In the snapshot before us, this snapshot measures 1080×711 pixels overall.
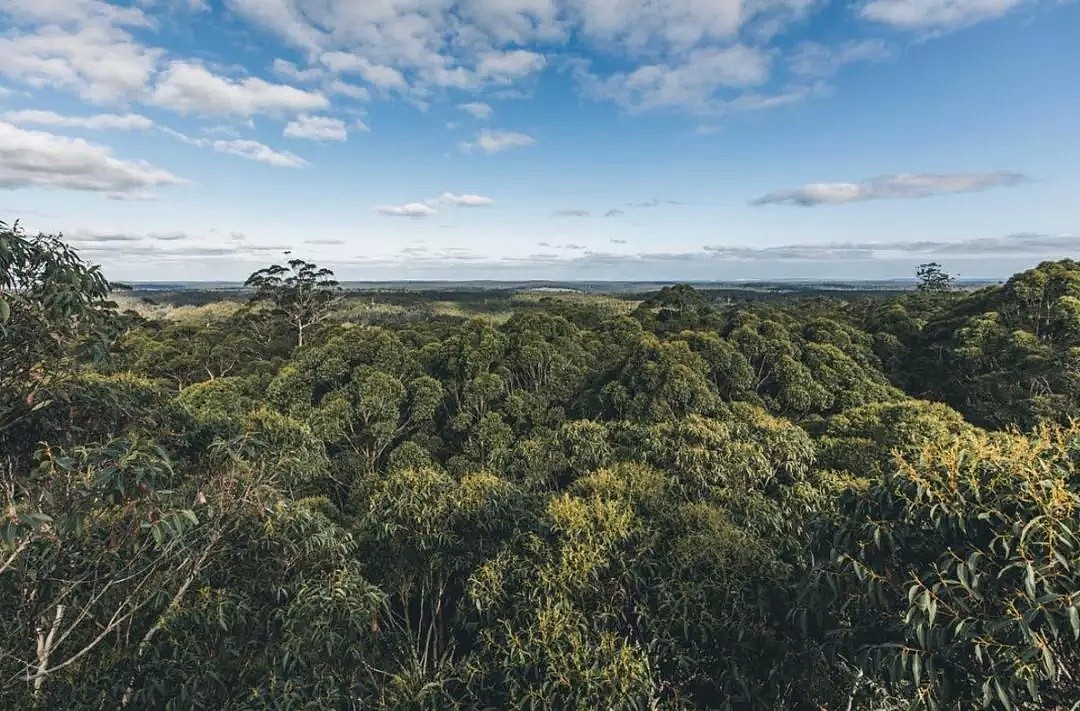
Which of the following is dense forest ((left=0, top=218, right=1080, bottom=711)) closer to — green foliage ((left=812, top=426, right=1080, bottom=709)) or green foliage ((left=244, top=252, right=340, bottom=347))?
green foliage ((left=812, top=426, right=1080, bottom=709))

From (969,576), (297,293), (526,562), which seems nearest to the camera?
(969,576)

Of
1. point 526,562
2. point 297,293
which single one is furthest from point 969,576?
point 297,293

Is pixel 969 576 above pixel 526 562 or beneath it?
above

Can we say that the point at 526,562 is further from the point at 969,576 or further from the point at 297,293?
the point at 297,293

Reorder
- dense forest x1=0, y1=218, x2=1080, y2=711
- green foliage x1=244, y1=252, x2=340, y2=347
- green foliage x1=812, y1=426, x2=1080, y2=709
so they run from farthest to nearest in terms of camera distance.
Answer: green foliage x1=244, y1=252, x2=340, y2=347
dense forest x1=0, y1=218, x2=1080, y2=711
green foliage x1=812, y1=426, x2=1080, y2=709

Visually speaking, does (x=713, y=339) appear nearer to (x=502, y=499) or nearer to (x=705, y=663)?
(x=502, y=499)

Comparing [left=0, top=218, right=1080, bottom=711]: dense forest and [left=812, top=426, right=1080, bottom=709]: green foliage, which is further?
[left=0, top=218, right=1080, bottom=711]: dense forest

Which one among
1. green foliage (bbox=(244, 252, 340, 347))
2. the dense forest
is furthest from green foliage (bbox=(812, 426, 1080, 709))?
green foliage (bbox=(244, 252, 340, 347))

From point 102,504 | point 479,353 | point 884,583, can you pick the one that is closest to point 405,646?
point 102,504

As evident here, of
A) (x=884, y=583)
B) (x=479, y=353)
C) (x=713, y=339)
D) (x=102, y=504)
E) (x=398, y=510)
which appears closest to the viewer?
(x=102, y=504)

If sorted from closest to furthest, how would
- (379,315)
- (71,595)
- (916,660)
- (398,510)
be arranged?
(916,660), (71,595), (398,510), (379,315)

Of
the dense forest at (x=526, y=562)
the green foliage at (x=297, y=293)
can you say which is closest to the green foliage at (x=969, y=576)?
the dense forest at (x=526, y=562)
